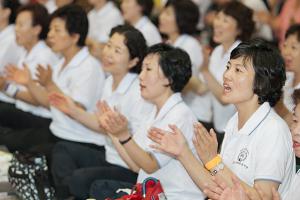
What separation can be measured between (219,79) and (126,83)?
786 mm

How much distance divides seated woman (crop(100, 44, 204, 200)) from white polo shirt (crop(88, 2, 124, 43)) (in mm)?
2350

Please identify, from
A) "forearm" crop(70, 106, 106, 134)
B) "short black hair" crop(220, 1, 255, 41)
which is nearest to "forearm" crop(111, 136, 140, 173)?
"forearm" crop(70, 106, 106, 134)

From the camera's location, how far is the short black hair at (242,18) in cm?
402

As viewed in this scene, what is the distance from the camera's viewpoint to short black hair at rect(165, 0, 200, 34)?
4.35 metres

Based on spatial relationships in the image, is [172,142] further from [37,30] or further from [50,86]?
[37,30]

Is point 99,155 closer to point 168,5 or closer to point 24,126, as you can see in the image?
point 24,126

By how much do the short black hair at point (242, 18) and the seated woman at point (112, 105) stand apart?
883mm

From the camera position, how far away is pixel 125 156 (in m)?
2.94

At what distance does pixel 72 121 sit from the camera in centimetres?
357

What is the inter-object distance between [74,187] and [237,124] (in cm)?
100

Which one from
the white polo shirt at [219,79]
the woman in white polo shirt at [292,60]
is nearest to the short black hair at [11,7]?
the white polo shirt at [219,79]

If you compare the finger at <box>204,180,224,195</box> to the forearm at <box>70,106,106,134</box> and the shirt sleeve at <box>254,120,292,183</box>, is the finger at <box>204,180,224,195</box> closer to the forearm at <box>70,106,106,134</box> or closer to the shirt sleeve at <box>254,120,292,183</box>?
the shirt sleeve at <box>254,120,292,183</box>

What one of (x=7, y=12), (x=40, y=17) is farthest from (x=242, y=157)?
(x=7, y=12)

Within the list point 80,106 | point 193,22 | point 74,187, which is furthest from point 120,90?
point 193,22
